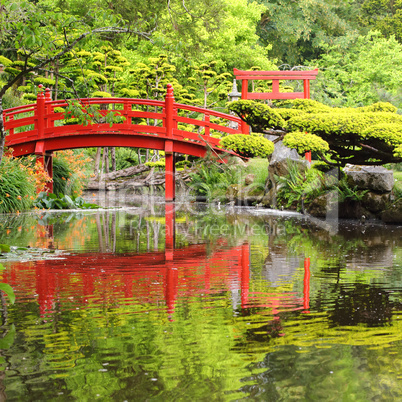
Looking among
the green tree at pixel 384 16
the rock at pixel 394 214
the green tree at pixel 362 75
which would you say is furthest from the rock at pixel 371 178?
the green tree at pixel 384 16

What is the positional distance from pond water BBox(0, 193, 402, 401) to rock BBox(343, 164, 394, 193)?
4.27 m

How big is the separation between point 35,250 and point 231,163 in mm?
10945

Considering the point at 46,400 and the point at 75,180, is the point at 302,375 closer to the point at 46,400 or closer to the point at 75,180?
the point at 46,400

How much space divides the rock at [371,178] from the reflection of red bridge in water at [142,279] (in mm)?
5552

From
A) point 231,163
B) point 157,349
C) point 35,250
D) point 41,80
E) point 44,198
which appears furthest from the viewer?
point 41,80

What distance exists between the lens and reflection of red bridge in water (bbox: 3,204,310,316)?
3943mm

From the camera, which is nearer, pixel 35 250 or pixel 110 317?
pixel 110 317

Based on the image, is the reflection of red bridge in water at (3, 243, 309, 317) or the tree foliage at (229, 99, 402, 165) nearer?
the reflection of red bridge in water at (3, 243, 309, 317)

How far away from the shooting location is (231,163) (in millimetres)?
16766

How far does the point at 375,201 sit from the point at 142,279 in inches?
293

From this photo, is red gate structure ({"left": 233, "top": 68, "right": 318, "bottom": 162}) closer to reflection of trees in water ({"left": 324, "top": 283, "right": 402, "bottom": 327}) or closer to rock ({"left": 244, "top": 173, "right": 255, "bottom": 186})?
rock ({"left": 244, "top": 173, "right": 255, "bottom": 186})

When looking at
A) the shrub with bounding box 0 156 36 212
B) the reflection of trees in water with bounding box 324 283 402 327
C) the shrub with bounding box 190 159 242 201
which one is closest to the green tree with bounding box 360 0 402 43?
the shrub with bounding box 190 159 242 201

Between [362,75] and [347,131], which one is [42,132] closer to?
[347,131]

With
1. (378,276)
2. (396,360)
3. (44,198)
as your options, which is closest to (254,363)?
(396,360)
